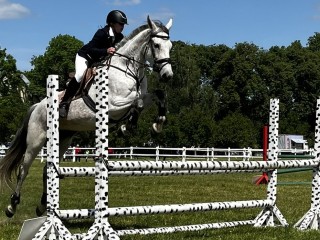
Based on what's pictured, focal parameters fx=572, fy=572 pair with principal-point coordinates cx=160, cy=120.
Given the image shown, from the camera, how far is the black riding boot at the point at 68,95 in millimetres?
7328

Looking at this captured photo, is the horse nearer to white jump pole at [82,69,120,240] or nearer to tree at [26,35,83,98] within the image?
white jump pole at [82,69,120,240]

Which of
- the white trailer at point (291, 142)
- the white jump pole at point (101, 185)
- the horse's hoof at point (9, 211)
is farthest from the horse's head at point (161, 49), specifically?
the white trailer at point (291, 142)

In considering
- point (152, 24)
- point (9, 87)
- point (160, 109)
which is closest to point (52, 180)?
point (160, 109)

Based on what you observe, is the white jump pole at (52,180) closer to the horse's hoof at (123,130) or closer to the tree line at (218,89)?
the horse's hoof at (123,130)

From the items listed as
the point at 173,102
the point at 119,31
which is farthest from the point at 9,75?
the point at 119,31

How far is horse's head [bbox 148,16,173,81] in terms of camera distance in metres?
7.02

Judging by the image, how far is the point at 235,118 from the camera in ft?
163

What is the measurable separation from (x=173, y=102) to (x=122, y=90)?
4601 cm

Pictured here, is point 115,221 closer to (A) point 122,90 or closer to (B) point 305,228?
(A) point 122,90

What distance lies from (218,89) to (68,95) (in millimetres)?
51702

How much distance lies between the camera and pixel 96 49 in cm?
739

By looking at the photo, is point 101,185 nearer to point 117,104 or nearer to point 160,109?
point 117,104

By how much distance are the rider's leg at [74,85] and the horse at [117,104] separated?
0.09 meters

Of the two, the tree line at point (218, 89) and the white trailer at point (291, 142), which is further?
the white trailer at point (291, 142)
